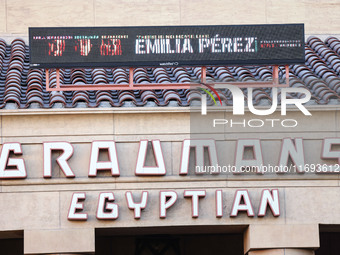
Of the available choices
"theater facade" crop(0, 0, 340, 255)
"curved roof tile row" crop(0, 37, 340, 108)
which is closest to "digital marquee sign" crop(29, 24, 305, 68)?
"theater facade" crop(0, 0, 340, 255)

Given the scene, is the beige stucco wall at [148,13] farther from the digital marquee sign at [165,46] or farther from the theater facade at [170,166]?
the theater facade at [170,166]

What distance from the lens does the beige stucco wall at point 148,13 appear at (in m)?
21.8

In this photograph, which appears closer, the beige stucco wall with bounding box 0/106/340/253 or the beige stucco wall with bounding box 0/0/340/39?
the beige stucco wall with bounding box 0/106/340/253

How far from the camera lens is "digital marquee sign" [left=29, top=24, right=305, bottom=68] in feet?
55.5

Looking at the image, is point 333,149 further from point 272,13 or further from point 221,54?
point 272,13

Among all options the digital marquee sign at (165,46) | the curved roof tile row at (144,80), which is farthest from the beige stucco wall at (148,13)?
the digital marquee sign at (165,46)

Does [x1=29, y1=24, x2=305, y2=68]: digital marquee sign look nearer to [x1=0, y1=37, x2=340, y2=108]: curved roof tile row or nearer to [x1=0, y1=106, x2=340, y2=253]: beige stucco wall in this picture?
[x1=0, y1=37, x2=340, y2=108]: curved roof tile row

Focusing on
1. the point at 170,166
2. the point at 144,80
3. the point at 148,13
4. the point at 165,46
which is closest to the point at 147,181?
the point at 170,166

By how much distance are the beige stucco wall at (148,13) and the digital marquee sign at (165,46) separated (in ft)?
15.7

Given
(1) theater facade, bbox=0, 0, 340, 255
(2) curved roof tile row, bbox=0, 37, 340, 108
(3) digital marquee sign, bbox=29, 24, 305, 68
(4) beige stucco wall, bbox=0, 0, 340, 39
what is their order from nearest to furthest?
(1) theater facade, bbox=0, 0, 340, 255, (3) digital marquee sign, bbox=29, 24, 305, 68, (2) curved roof tile row, bbox=0, 37, 340, 108, (4) beige stucco wall, bbox=0, 0, 340, 39

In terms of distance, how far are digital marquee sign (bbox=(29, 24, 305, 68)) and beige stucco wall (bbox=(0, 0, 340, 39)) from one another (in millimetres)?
4792

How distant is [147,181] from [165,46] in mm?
2622

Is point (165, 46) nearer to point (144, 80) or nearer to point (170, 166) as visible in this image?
point (144, 80)

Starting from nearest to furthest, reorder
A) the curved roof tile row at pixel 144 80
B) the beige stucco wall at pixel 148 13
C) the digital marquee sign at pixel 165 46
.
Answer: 1. the digital marquee sign at pixel 165 46
2. the curved roof tile row at pixel 144 80
3. the beige stucco wall at pixel 148 13
